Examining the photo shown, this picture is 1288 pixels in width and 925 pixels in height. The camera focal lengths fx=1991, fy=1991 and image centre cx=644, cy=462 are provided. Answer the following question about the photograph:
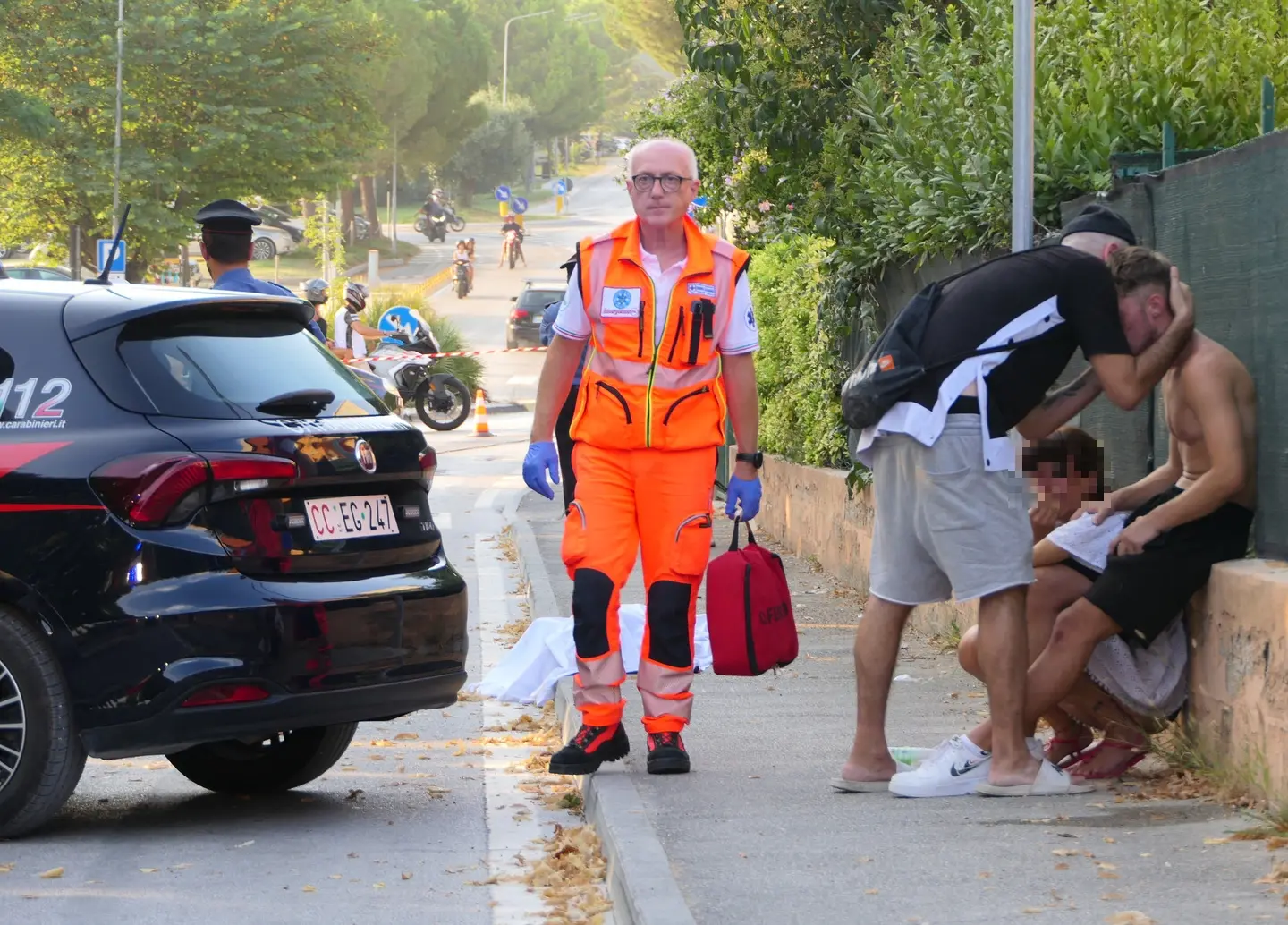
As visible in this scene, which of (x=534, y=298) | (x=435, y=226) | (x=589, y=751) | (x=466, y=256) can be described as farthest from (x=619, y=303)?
(x=435, y=226)

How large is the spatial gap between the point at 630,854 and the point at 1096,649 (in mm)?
1631

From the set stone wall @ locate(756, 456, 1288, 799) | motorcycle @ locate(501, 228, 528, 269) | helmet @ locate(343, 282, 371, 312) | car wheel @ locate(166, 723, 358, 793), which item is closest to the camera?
stone wall @ locate(756, 456, 1288, 799)

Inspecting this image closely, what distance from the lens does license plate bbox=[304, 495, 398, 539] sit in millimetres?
5867

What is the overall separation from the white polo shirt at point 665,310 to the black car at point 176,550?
2.40 ft

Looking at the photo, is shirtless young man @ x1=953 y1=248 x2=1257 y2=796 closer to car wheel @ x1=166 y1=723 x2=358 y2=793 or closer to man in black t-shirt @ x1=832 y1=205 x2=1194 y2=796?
man in black t-shirt @ x1=832 y1=205 x2=1194 y2=796

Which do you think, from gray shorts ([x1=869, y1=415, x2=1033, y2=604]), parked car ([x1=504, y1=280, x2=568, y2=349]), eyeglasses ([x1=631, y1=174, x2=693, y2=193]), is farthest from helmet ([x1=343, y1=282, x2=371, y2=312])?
parked car ([x1=504, y1=280, x2=568, y2=349])

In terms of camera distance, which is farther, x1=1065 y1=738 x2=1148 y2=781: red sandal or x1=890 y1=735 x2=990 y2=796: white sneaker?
x1=1065 y1=738 x2=1148 y2=781: red sandal

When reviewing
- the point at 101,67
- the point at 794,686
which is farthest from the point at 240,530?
the point at 101,67

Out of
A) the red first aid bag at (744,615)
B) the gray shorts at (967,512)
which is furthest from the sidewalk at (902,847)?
the gray shorts at (967,512)

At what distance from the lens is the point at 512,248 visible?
235 feet

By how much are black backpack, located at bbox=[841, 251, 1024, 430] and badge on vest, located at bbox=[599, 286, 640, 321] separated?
2.44ft

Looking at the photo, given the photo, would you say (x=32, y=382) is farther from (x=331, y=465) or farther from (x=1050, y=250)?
(x=1050, y=250)

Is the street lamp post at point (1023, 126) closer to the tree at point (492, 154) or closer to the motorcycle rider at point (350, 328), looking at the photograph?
the motorcycle rider at point (350, 328)

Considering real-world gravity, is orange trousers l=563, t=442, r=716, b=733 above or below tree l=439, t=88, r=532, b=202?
below
